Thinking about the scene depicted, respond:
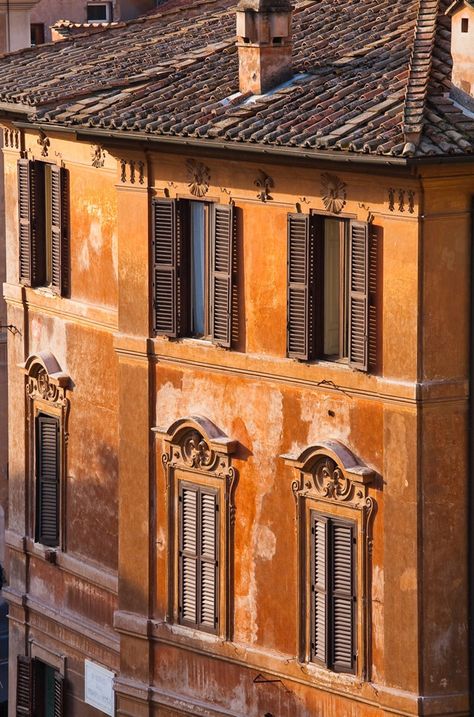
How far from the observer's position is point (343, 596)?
27.7m

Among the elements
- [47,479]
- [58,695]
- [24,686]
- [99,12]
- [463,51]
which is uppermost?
[463,51]

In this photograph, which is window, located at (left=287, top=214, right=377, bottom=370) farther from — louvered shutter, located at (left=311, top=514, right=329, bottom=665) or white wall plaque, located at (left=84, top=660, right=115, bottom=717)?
white wall plaque, located at (left=84, top=660, right=115, bottom=717)

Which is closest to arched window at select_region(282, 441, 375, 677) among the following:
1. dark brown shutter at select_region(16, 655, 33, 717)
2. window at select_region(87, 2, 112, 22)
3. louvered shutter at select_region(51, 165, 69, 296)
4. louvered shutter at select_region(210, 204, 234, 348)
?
louvered shutter at select_region(210, 204, 234, 348)

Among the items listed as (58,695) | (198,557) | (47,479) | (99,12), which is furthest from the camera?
(99,12)

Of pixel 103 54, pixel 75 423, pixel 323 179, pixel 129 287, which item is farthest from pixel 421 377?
pixel 103 54

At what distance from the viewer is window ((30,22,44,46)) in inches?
2040

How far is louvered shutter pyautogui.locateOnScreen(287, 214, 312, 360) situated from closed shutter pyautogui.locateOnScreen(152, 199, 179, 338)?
1987 millimetres

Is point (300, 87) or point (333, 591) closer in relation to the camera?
point (333, 591)

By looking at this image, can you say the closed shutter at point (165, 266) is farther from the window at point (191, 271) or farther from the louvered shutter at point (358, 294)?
the louvered shutter at point (358, 294)

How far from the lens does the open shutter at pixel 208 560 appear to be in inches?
1151

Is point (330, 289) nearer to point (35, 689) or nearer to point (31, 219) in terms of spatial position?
point (31, 219)

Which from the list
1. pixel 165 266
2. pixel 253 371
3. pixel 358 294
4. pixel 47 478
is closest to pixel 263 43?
pixel 165 266

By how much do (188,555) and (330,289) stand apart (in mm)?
4095

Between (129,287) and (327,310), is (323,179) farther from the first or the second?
(129,287)
